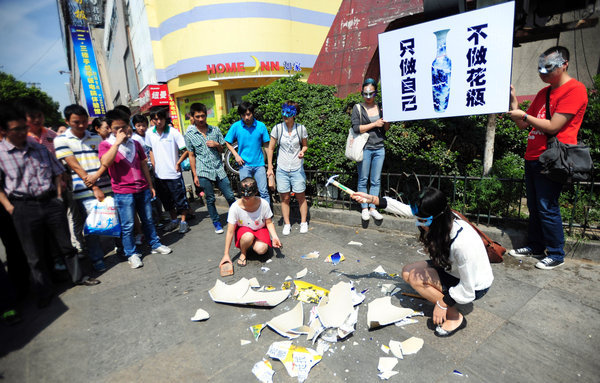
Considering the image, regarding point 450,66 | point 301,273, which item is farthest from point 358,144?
point 301,273

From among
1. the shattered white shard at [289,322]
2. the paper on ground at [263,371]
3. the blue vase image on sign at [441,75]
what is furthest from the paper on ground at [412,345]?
the blue vase image on sign at [441,75]

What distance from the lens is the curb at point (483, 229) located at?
10.5ft

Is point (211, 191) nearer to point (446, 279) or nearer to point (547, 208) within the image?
point (446, 279)

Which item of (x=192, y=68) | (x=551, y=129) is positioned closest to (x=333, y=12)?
(x=192, y=68)

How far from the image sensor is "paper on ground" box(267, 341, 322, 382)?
2.11m

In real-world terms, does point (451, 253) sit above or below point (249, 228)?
above

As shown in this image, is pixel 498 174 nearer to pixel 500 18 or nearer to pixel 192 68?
pixel 500 18

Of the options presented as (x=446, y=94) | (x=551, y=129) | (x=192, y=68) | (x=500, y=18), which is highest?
(x=192, y=68)

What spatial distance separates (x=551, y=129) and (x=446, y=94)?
1.17m

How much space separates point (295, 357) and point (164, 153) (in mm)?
3963

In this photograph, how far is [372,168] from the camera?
4.41 m

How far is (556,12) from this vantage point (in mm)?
3854

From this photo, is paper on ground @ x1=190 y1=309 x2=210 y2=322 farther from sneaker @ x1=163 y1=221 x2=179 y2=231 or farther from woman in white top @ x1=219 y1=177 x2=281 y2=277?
sneaker @ x1=163 y1=221 x2=179 y2=231

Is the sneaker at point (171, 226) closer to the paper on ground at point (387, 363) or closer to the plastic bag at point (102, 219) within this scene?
the plastic bag at point (102, 219)
